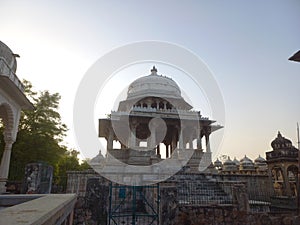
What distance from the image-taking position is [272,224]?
759cm

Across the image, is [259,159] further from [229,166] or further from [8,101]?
[8,101]

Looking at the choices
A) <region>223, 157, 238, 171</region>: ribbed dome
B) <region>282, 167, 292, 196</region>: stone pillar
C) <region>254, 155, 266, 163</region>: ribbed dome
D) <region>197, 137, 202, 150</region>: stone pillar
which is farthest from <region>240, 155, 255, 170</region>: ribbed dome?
<region>197, 137, 202, 150</region>: stone pillar

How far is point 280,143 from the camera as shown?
24188 millimetres

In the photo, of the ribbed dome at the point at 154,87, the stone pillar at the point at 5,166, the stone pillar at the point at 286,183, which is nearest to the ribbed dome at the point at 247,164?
the stone pillar at the point at 286,183

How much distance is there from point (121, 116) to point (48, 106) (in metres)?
6.42

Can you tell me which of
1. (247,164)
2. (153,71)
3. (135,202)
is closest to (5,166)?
(135,202)

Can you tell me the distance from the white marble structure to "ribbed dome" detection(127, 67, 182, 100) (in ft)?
40.1

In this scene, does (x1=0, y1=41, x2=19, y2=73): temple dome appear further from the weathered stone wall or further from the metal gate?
the weathered stone wall

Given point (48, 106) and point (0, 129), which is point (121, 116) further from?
point (0, 129)

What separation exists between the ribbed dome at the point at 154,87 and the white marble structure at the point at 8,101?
12231mm

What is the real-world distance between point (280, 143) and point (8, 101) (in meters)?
27.2

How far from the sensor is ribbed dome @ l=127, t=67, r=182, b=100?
22.7 m

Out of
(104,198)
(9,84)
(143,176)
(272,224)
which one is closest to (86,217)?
(104,198)

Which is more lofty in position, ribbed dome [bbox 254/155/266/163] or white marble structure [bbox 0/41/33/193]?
white marble structure [bbox 0/41/33/193]
